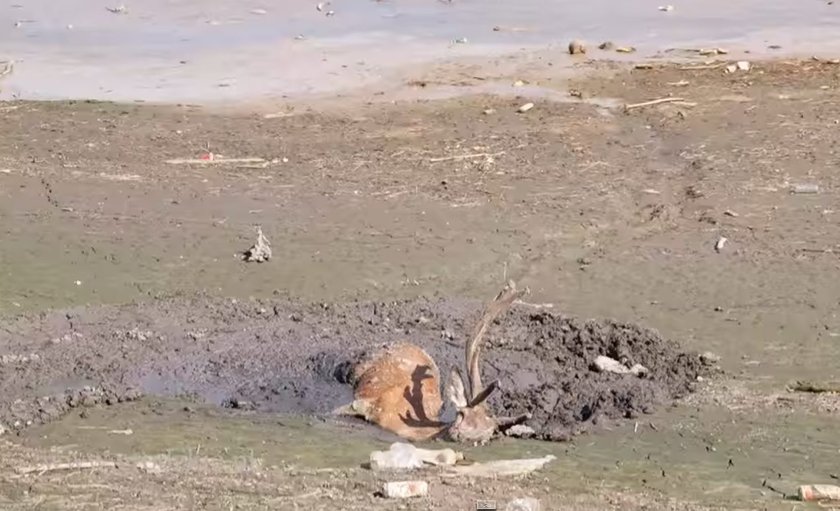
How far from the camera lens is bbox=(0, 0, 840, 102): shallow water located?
1578 cm

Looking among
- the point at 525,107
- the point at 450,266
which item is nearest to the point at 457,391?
the point at 450,266

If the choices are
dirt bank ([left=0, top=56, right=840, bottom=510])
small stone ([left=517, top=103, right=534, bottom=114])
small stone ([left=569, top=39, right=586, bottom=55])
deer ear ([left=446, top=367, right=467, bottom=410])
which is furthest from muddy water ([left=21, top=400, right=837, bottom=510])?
small stone ([left=569, top=39, right=586, bottom=55])

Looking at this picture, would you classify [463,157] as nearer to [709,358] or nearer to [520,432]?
[709,358]

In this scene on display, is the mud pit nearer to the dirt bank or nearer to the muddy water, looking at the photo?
the dirt bank

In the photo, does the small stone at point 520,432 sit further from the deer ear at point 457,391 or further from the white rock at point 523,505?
the white rock at point 523,505

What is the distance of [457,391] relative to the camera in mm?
7242

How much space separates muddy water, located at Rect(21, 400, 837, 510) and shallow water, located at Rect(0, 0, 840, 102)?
790 centimetres

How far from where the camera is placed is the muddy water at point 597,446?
647cm

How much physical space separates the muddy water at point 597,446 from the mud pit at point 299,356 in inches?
8.8

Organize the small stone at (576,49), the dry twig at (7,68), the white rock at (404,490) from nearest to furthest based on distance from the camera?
1. the white rock at (404,490)
2. the dry twig at (7,68)
3. the small stone at (576,49)

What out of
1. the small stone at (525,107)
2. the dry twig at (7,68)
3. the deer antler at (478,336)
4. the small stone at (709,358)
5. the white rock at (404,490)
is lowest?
the small stone at (709,358)

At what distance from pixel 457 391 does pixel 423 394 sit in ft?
1.58

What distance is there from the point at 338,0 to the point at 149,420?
13.3 metres

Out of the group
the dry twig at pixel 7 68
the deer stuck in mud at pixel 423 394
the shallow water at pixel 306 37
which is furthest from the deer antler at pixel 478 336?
the dry twig at pixel 7 68
